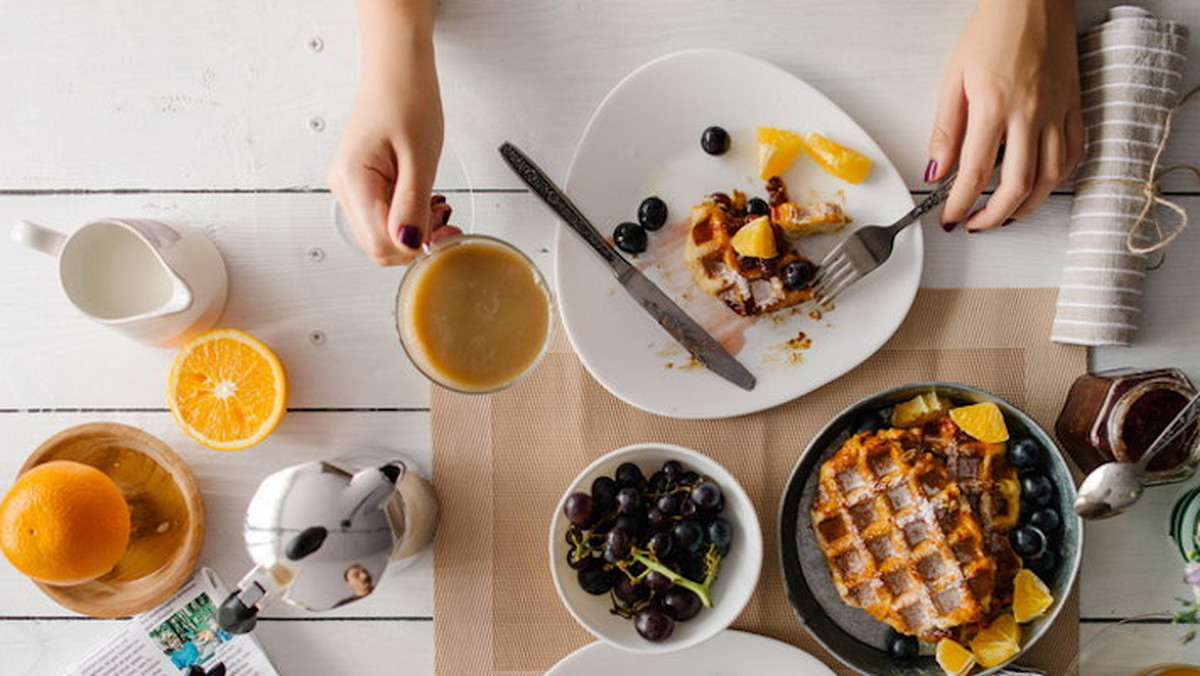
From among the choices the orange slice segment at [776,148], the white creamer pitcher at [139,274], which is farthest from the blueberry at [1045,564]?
the white creamer pitcher at [139,274]

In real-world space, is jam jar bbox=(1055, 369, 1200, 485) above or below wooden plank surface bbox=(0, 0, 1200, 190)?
below

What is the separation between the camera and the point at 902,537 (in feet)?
4.17

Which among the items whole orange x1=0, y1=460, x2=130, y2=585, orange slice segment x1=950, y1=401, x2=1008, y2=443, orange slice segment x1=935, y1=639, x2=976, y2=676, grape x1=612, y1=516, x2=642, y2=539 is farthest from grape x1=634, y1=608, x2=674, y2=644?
whole orange x1=0, y1=460, x2=130, y2=585

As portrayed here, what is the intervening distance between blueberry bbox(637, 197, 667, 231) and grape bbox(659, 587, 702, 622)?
48cm

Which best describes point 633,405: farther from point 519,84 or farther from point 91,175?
point 91,175

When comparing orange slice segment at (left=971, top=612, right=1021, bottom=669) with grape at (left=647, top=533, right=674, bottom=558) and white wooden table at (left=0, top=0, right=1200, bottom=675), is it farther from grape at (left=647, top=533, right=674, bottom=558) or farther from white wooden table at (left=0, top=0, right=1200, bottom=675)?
grape at (left=647, top=533, right=674, bottom=558)

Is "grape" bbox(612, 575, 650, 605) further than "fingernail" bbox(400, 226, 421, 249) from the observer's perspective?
Yes

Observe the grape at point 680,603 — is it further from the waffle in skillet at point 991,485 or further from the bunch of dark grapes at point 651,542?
the waffle in skillet at point 991,485

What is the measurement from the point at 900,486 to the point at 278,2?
3.52ft

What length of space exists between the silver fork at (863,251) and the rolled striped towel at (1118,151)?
19 centimetres

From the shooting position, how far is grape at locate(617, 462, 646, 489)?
1297mm

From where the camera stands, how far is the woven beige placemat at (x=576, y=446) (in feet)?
4.42

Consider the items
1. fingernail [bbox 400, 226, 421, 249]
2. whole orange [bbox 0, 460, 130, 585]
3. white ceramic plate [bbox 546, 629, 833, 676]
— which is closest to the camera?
fingernail [bbox 400, 226, 421, 249]

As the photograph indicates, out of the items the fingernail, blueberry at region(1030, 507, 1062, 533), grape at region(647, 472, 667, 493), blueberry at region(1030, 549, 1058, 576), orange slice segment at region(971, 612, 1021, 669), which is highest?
the fingernail
